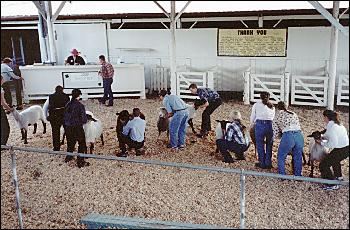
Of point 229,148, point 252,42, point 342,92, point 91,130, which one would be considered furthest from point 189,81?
point 229,148

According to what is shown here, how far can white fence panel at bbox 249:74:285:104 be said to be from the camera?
1398cm

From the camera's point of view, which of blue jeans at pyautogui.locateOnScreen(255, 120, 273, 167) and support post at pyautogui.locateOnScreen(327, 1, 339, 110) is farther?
support post at pyautogui.locateOnScreen(327, 1, 339, 110)

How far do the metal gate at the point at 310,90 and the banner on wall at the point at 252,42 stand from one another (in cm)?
147

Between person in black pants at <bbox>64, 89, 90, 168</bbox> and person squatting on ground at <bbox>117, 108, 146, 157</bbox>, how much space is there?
906 mm

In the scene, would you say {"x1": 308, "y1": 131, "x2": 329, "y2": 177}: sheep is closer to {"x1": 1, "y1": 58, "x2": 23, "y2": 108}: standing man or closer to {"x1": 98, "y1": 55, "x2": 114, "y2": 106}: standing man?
{"x1": 98, "y1": 55, "x2": 114, "y2": 106}: standing man

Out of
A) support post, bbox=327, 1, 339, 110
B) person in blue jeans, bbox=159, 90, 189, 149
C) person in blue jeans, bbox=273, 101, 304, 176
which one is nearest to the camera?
person in blue jeans, bbox=273, 101, 304, 176

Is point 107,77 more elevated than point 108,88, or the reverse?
point 107,77

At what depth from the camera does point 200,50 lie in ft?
53.9

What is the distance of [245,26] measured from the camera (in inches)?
614

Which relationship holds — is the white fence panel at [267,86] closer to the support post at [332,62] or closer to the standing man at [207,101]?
the support post at [332,62]

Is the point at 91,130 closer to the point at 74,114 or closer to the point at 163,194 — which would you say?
the point at 74,114

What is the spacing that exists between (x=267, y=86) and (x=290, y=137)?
7815 millimetres

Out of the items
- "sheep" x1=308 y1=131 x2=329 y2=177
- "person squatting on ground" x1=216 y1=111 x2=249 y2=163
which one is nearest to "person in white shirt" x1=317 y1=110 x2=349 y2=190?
"sheep" x1=308 y1=131 x2=329 y2=177

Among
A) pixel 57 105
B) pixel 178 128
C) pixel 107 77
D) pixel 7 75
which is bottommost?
pixel 178 128
